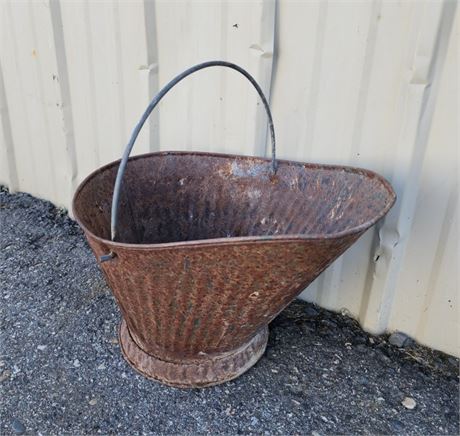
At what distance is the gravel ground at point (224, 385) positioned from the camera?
141cm

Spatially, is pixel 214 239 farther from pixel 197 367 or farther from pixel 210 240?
pixel 197 367

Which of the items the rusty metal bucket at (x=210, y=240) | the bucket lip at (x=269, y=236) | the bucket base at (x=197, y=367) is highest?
the bucket lip at (x=269, y=236)

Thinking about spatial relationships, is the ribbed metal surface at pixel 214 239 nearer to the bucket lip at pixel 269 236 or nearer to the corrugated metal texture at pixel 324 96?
the bucket lip at pixel 269 236

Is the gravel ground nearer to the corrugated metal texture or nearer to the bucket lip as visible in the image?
the corrugated metal texture

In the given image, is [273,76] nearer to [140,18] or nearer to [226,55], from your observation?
[226,55]

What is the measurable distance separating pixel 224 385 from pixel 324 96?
92 centimetres

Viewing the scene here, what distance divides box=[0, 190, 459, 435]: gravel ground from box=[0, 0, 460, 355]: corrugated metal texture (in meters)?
0.13

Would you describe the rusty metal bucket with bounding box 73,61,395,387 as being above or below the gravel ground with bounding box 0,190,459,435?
above

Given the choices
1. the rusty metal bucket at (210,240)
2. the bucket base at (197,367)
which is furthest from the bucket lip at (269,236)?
the bucket base at (197,367)

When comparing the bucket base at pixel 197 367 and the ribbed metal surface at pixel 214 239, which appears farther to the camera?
the bucket base at pixel 197 367

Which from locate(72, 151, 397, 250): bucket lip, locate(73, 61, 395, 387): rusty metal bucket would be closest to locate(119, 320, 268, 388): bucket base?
locate(73, 61, 395, 387): rusty metal bucket

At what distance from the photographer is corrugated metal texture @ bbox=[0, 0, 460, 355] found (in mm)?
1436

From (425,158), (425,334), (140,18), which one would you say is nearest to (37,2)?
(140,18)

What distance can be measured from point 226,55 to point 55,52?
32.6 inches
